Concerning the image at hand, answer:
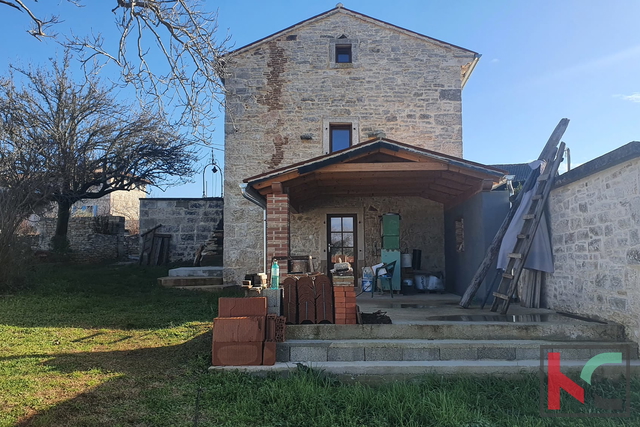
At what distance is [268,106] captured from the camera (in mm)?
10859

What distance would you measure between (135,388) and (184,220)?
11.0m

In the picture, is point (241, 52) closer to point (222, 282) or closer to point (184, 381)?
point (222, 282)

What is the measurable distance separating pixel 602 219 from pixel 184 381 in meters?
4.83

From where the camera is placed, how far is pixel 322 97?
10.9 meters

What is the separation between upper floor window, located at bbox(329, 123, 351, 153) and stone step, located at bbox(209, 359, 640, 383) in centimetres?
722

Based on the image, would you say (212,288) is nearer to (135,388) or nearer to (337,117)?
(337,117)

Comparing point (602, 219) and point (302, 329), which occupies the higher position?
point (602, 219)

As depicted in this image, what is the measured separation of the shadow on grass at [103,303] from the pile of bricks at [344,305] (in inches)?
118

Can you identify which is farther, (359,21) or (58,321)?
(359,21)

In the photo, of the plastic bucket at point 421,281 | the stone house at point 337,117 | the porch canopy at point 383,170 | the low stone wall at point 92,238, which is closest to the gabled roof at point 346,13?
the stone house at point 337,117

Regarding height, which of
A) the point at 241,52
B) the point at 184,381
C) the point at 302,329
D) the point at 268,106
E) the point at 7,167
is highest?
the point at 241,52

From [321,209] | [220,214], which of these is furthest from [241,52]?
[220,214]

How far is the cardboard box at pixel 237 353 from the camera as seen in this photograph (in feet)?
14.8

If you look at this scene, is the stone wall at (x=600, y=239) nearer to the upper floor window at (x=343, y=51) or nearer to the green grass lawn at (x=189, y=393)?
the green grass lawn at (x=189, y=393)
